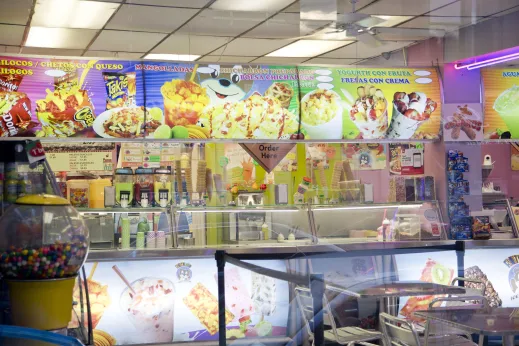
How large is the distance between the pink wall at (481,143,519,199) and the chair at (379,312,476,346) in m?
2.33

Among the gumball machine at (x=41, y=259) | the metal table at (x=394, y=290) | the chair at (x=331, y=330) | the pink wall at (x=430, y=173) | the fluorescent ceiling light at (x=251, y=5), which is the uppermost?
the fluorescent ceiling light at (x=251, y=5)

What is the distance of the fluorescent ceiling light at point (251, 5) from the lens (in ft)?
22.1

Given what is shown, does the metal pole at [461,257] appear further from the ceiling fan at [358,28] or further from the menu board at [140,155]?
the menu board at [140,155]

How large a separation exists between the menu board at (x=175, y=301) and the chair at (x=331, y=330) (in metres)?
0.28

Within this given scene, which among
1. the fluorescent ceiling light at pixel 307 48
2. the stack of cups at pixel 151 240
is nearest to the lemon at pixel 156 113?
the stack of cups at pixel 151 240

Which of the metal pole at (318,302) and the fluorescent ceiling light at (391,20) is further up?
the fluorescent ceiling light at (391,20)

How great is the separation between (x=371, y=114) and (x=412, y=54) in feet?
4.24

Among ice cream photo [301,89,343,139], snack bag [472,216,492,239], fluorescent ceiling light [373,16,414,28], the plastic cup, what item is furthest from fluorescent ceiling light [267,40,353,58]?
the plastic cup

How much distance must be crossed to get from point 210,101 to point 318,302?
2.41 m

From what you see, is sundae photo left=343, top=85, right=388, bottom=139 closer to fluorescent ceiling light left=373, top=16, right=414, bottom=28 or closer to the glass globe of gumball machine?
fluorescent ceiling light left=373, top=16, right=414, bottom=28

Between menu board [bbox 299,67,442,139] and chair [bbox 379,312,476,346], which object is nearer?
chair [bbox 379,312,476,346]

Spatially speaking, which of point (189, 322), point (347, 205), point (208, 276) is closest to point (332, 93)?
point (347, 205)

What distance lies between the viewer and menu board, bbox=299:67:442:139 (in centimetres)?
615

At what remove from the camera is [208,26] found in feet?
24.0
